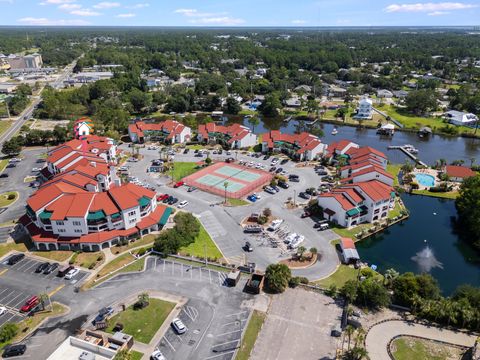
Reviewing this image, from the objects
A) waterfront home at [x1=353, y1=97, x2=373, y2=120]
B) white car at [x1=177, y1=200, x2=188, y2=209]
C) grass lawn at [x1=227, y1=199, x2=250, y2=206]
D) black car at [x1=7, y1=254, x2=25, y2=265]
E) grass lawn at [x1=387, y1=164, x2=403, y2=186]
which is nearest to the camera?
black car at [x1=7, y1=254, x2=25, y2=265]

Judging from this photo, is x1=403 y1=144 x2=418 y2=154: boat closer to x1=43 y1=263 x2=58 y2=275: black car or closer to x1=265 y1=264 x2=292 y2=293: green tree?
x1=265 y1=264 x2=292 y2=293: green tree

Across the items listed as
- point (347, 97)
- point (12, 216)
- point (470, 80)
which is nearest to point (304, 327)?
point (12, 216)

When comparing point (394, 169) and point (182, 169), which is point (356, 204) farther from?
point (182, 169)

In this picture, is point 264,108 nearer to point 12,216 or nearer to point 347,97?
point 347,97

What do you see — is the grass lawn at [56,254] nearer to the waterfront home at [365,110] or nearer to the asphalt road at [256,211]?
the asphalt road at [256,211]

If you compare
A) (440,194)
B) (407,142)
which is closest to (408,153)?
(407,142)

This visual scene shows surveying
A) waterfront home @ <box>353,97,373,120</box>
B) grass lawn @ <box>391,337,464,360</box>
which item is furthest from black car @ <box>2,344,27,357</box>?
waterfront home @ <box>353,97,373,120</box>
